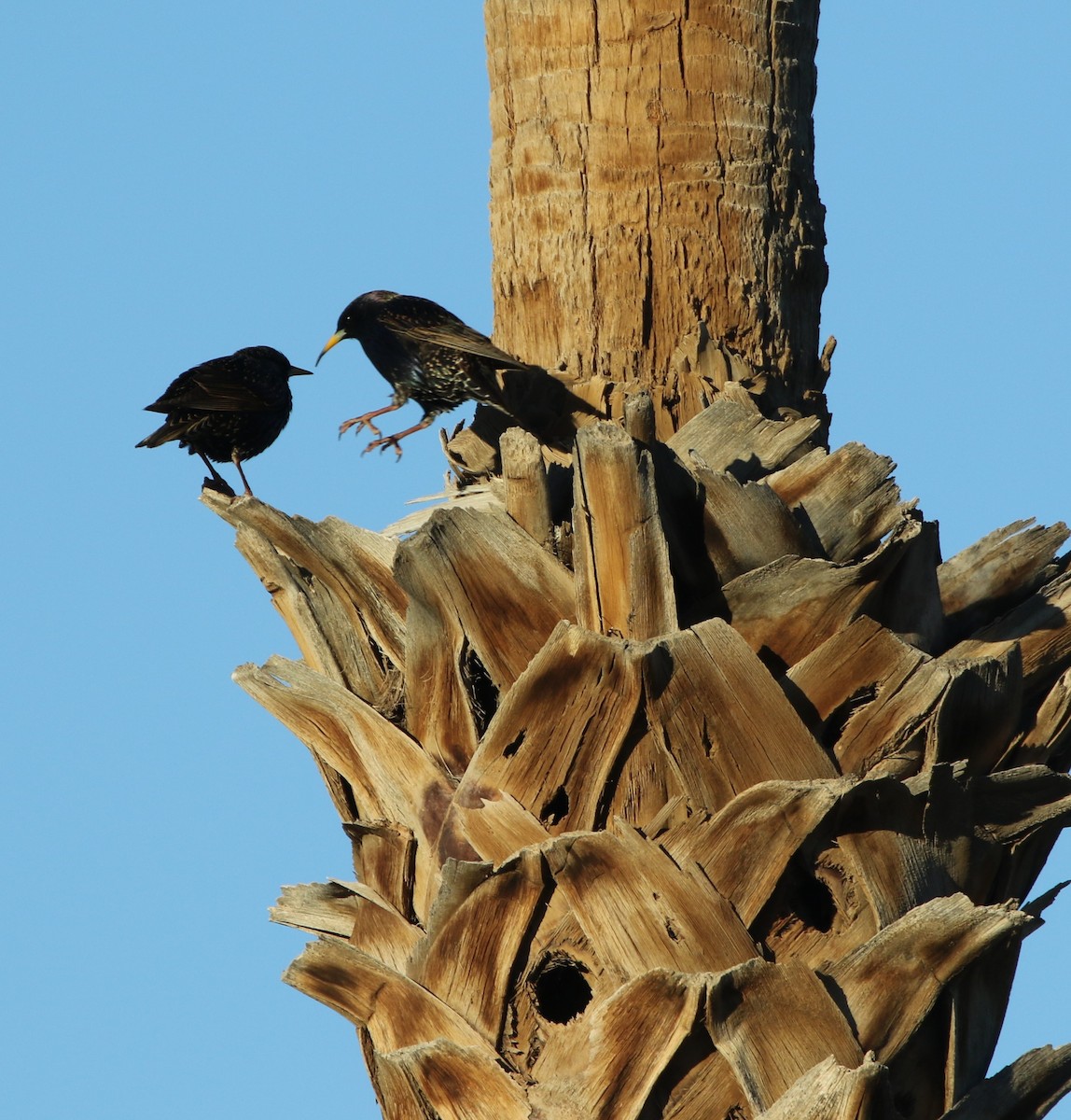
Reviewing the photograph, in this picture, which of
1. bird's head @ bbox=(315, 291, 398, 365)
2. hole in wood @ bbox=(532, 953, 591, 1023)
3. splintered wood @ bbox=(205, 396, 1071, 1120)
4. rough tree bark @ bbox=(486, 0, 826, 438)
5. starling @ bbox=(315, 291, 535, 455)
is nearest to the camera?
splintered wood @ bbox=(205, 396, 1071, 1120)

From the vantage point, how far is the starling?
5078 millimetres

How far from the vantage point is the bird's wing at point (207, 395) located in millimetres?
7285

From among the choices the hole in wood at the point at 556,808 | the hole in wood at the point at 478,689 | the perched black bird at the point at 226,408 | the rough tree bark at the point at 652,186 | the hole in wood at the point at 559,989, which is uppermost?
the perched black bird at the point at 226,408

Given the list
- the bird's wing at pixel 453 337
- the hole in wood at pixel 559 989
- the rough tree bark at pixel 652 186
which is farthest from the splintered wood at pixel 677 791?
the bird's wing at pixel 453 337

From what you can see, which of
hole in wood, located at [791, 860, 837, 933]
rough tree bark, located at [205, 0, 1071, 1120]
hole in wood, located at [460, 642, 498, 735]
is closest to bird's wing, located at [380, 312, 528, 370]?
rough tree bark, located at [205, 0, 1071, 1120]

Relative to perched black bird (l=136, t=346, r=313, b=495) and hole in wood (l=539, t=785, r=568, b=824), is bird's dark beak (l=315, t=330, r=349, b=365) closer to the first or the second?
perched black bird (l=136, t=346, r=313, b=495)

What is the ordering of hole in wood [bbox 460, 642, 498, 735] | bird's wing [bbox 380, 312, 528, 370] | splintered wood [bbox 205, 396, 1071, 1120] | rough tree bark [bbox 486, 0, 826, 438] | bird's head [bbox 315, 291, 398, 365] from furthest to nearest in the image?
bird's head [bbox 315, 291, 398, 365] < bird's wing [bbox 380, 312, 528, 370] < rough tree bark [bbox 486, 0, 826, 438] < hole in wood [bbox 460, 642, 498, 735] < splintered wood [bbox 205, 396, 1071, 1120]

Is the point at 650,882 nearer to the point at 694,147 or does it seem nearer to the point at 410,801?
the point at 410,801

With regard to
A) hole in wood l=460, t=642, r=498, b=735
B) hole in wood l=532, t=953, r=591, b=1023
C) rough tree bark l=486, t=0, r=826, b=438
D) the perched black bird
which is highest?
the perched black bird

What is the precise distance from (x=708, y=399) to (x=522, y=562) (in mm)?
884

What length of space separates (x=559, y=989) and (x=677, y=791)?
1.69 feet

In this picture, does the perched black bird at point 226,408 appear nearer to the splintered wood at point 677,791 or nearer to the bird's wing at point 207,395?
the bird's wing at point 207,395

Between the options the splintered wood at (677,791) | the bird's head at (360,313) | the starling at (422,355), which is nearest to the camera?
the splintered wood at (677,791)

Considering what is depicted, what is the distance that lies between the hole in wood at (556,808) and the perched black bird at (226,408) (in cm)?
392
